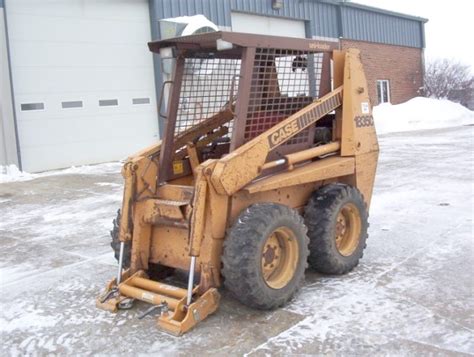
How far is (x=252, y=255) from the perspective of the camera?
4289 millimetres

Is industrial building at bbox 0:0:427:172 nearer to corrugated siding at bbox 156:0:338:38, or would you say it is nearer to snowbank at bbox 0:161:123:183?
corrugated siding at bbox 156:0:338:38

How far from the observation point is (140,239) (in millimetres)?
4926

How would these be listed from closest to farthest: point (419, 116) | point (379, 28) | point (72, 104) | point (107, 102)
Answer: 1. point (72, 104)
2. point (107, 102)
3. point (419, 116)
4. point (379, 28)

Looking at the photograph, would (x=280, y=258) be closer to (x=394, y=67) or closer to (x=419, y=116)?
(x=419, y=116)

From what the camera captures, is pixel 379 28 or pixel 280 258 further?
pixel 379 28

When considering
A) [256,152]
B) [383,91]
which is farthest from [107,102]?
[383,91]

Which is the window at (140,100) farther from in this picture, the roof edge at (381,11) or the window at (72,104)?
the roof edge at (381,11)

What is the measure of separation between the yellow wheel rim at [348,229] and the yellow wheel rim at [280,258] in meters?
0.87

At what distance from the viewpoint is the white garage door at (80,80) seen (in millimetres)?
13906

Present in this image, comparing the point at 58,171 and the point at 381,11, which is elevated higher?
the point at 381,11

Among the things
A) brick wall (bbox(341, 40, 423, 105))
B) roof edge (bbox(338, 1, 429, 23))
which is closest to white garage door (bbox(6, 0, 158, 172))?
roof edge (bbox(338, 1, 429, 23))

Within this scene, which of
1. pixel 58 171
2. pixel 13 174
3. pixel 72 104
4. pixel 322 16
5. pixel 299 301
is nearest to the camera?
pixel 299 301

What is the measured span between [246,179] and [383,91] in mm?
23107

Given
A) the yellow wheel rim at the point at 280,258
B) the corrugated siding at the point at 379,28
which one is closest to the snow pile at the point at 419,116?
the corrugated siding at the point at 379,28
